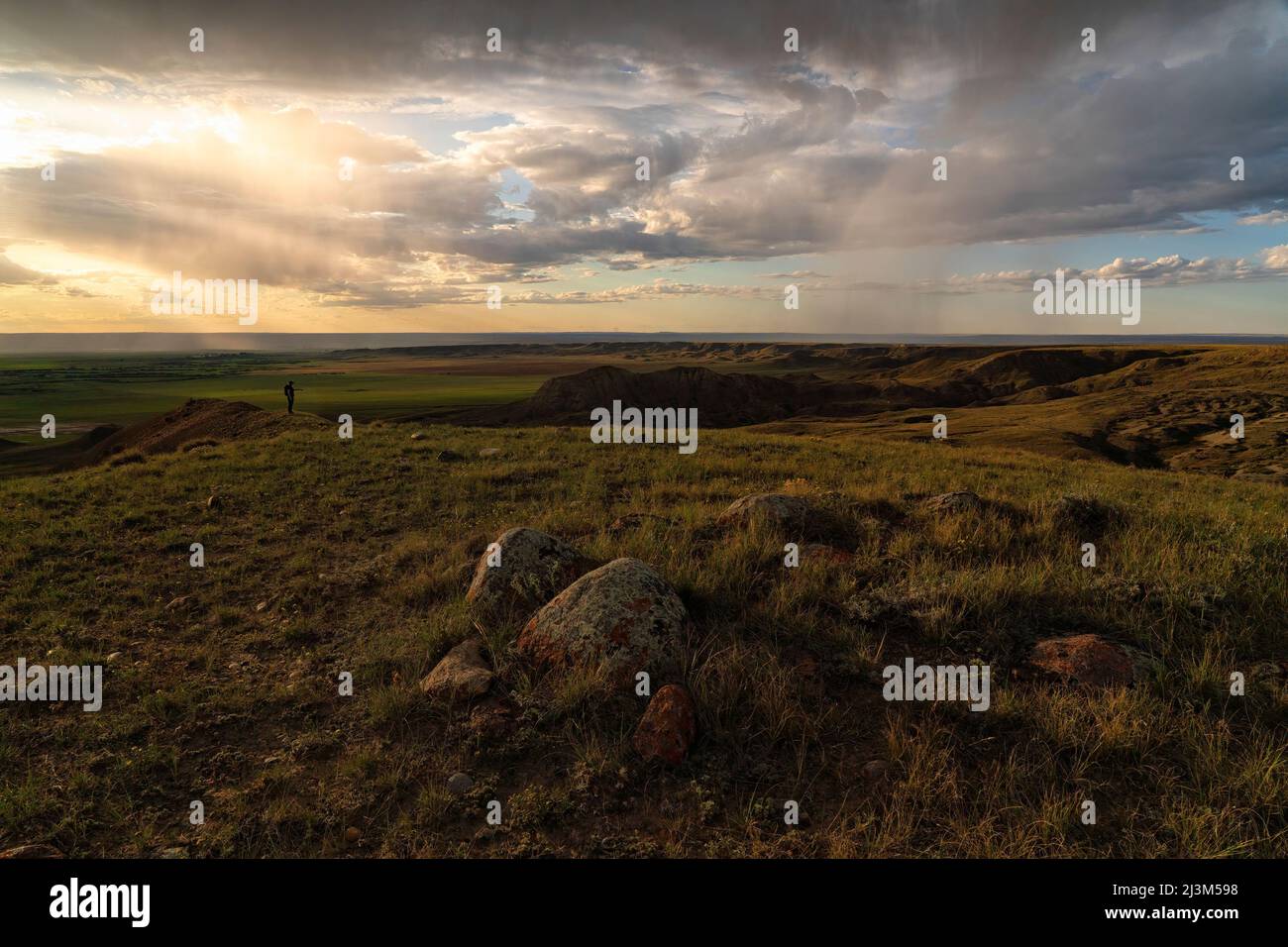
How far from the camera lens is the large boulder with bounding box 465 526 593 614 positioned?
6344mm

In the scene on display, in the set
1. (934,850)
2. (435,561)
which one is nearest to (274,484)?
(435,561)

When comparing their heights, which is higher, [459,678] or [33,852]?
[459,678]

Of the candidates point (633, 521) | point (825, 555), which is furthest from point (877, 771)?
point (633, 521)

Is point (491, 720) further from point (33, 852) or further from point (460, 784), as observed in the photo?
point (33, 852)

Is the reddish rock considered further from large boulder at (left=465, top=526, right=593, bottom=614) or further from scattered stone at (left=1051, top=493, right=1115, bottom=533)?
scattered stone at (left=1051, top=493, right=1115, bottom=533)

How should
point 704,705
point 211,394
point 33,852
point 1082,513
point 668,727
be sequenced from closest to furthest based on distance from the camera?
point 33,852, point 668,727, point 704,705, point 1082,513, point 211,394

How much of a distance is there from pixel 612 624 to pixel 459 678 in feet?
4.51

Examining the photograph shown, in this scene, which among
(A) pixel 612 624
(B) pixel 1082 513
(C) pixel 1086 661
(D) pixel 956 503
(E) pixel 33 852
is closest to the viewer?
(E) pixel 33 852

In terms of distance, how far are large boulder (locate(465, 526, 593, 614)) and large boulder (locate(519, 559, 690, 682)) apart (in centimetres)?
66

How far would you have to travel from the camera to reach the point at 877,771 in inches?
157

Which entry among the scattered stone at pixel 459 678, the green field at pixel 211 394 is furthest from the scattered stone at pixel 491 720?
the green field at pixel 211 394

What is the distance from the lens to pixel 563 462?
15242 mm

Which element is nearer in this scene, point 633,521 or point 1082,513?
point 1082,513
